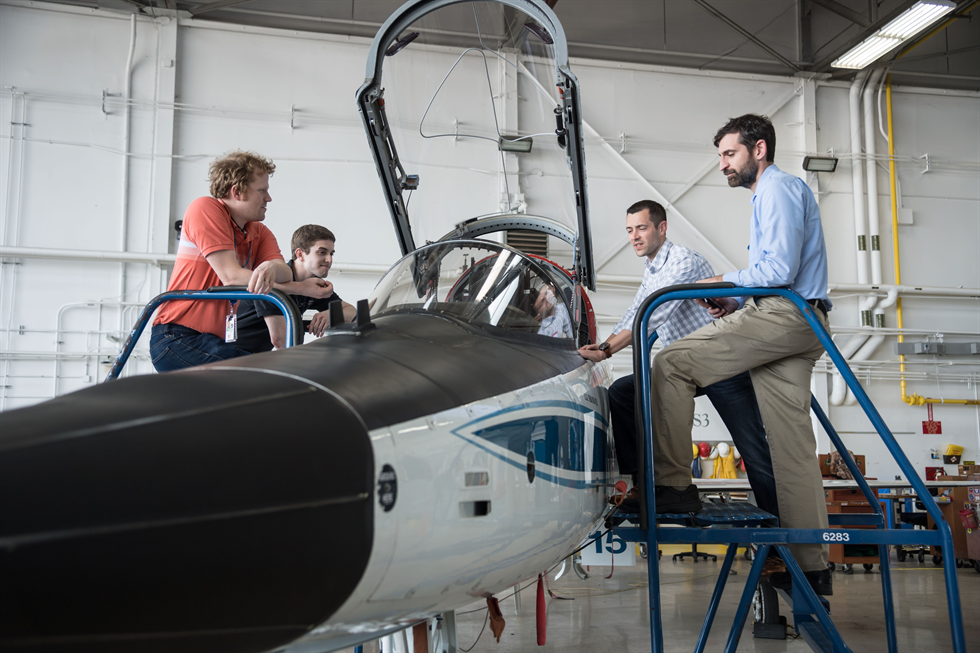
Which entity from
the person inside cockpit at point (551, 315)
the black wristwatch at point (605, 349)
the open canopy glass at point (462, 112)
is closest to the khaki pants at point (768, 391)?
the black wristwatch at point (605, 349)

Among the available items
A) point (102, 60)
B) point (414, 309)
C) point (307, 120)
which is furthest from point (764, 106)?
point (414, 309)

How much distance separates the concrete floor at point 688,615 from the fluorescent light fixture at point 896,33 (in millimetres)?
8157

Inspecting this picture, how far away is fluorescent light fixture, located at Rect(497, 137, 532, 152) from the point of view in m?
4.57

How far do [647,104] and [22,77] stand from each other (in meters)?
10.6

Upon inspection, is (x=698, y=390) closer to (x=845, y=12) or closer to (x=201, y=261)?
(x=201, y=261)

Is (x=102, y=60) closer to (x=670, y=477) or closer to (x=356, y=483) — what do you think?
(x=670, y=477)

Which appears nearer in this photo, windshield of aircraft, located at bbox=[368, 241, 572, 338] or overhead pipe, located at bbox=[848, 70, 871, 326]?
windshield of aircraft, located at bbox=[368, 241, 572, 338]

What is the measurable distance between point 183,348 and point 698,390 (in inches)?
113

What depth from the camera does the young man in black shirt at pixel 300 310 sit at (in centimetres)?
397

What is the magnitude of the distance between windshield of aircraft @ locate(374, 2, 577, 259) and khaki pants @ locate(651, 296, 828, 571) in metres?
1.34

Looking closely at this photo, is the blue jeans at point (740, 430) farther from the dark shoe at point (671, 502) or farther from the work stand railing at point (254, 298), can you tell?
the work stand railing at point (254, 298)

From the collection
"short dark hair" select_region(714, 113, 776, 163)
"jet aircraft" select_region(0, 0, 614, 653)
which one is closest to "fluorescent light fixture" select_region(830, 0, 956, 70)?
"short dark hair" select_region(714, 113, 776, 163)

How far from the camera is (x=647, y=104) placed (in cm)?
1305

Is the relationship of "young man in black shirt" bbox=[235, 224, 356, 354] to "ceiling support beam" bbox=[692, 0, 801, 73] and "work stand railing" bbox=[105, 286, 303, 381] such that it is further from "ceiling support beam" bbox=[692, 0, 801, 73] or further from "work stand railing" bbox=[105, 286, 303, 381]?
"ceiling support beam" bbox=[692, 0, 801, 73]
